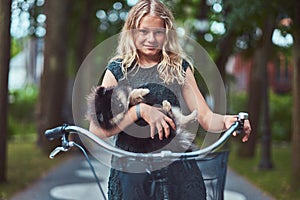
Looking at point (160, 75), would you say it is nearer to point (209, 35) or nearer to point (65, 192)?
point (65, 192)

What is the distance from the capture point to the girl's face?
3.16 m

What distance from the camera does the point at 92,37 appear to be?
25328mm

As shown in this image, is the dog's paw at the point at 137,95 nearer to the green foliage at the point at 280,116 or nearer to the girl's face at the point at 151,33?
the girl's face at the point at 151,33

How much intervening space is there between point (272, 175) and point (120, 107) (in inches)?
429

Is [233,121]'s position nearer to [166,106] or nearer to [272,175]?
[166,106]

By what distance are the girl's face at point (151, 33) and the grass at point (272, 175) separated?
689 cm

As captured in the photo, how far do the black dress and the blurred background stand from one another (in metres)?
0.64

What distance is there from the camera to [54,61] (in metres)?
17.0

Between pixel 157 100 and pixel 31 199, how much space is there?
23.3 feet

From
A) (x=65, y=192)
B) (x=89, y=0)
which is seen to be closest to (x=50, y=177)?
(x=65, y=192)

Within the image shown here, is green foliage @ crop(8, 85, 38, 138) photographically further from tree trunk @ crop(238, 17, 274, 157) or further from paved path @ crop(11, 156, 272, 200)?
paved path @ crop(11, 156, 272, 200)

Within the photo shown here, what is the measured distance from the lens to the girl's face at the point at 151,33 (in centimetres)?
316

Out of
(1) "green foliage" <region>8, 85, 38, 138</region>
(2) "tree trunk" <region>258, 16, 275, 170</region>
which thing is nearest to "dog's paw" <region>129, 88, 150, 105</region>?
(2) "tree trunk" <region>258, 16, 275, 170</region>

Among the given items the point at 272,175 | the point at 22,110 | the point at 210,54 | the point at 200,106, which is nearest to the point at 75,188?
the point at 272,175
